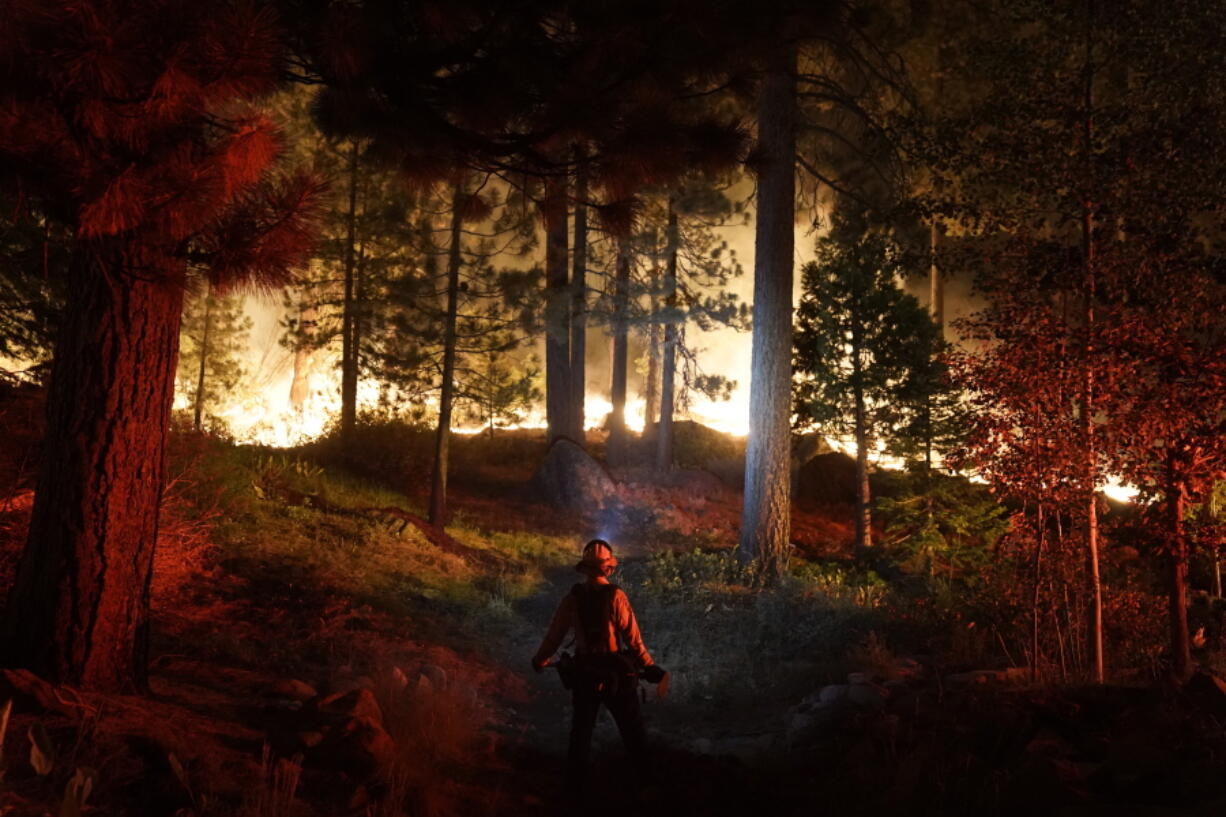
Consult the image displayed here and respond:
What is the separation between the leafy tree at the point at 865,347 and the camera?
17547 mm

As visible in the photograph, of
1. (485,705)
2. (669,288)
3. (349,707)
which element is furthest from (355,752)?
(669,288)

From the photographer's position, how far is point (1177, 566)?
7.96 m

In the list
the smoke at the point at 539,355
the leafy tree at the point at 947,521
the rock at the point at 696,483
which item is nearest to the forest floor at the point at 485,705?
the leafy tree at the point at 947,521

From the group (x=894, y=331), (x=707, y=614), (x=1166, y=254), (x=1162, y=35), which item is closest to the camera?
(x=1166, y=254)

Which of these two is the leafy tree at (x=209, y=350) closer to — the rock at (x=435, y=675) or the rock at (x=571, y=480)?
the rock at (x=571, y=480)

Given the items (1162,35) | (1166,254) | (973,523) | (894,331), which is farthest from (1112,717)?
(894,331)

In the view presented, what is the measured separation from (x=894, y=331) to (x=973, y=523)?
4.51 meters

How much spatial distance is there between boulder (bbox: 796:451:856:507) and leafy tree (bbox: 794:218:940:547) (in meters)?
Answer: 4.94

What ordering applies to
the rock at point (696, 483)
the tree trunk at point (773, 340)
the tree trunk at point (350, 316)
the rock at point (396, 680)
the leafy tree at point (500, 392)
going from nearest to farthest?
1. the rock at point (396, 680)
2. the tree trunk at point (773, 340)
3. the tree trunk at point (350, 316)
4. the rock at point (696, 483)
5. the leafy tree at point (500, 392)

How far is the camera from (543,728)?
26.7 feet

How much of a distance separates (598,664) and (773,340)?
8.79m

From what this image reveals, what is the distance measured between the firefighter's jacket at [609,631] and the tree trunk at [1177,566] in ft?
15.8

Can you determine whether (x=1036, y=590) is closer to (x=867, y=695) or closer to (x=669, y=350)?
(x=867, y=695)

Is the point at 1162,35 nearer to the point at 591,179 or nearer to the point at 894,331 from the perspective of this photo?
the point at 591,179
